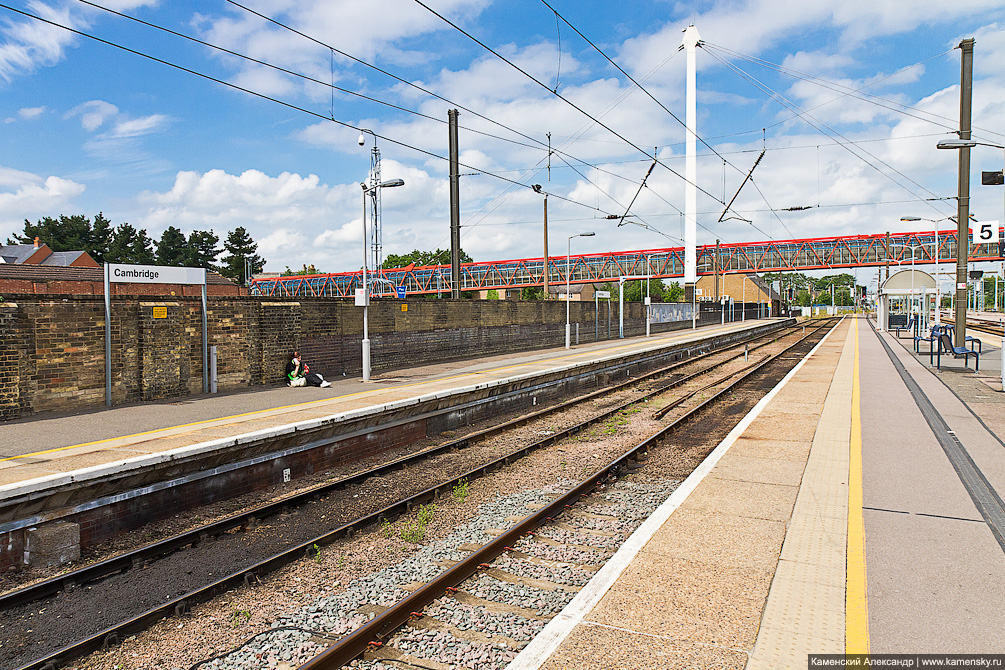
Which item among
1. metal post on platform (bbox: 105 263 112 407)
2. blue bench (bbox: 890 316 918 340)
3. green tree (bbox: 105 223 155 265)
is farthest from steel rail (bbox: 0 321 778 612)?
green tree (bbox: 105 223 155 265)

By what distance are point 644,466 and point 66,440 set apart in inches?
327

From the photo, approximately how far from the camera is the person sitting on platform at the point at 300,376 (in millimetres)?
15500

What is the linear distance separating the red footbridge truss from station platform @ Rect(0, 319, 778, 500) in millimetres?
49073

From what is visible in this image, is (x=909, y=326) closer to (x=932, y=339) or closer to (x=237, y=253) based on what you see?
(x=932, y=339)

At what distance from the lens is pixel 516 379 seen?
1628 centimetres

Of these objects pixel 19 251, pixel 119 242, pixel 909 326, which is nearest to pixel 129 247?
pixel 119 242

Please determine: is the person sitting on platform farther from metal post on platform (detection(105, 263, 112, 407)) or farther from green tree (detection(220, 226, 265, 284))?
green tree (detection(220, 226, 265, 284))

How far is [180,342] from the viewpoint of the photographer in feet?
44.5

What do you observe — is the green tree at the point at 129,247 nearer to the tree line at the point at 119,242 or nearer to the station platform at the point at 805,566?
the tree line at the point at 119,242

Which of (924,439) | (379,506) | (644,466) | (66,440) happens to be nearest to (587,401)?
(644,466)

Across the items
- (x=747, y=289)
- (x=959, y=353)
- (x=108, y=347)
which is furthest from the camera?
(x=747, y=289)

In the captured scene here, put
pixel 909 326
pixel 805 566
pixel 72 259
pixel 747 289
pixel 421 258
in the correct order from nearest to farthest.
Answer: pixel 805 566, pixel 909 326, pixel 72 259, pixel 747 289, pixel 421 258

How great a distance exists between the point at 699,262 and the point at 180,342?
7800cm

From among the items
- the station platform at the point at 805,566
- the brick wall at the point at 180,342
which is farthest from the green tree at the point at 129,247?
the station platform at the point at 805,566
